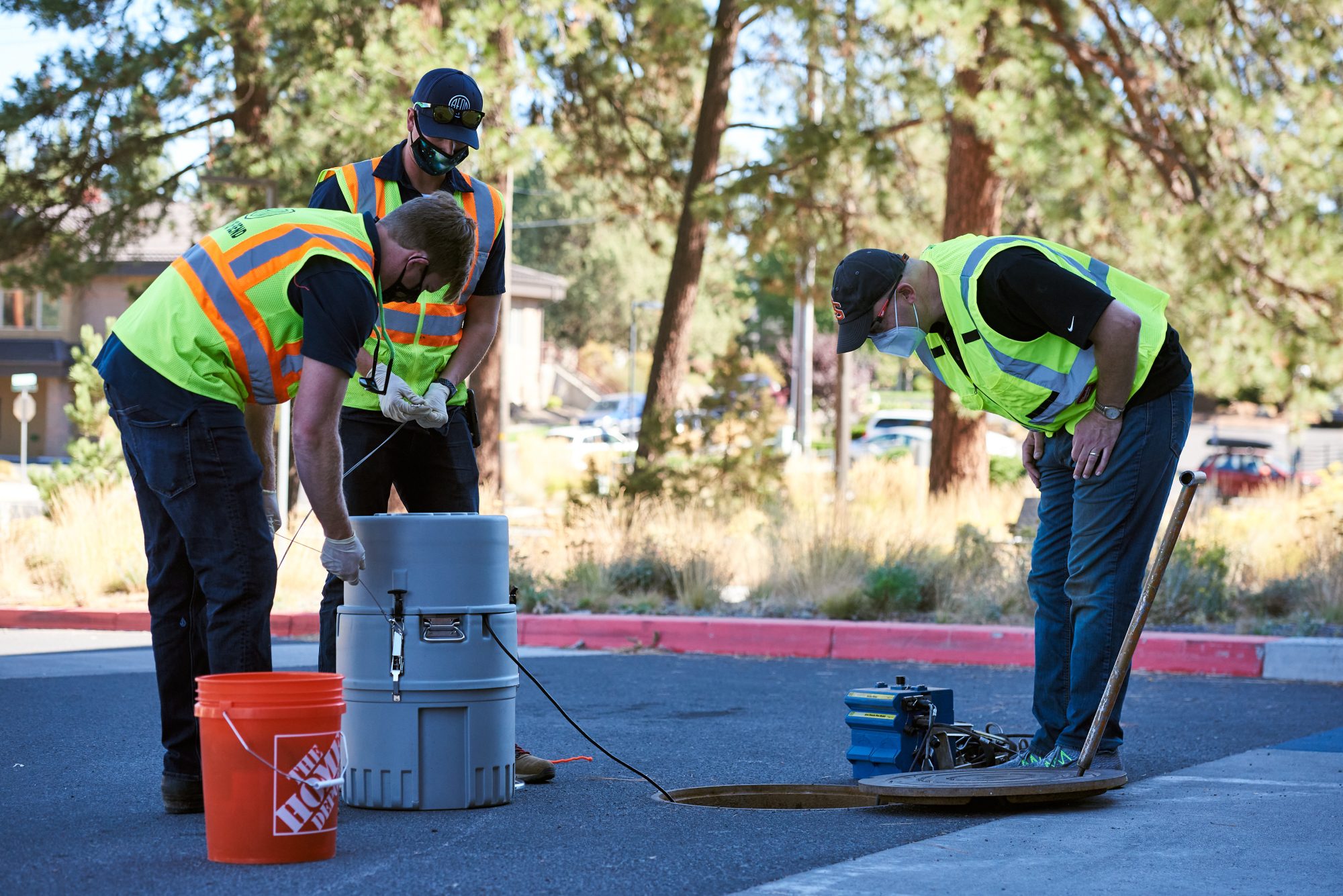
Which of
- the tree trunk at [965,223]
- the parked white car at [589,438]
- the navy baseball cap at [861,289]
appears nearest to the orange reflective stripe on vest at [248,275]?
the navy baseball cap at [861,289]

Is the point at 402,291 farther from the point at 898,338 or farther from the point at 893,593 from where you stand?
the point at 893,593

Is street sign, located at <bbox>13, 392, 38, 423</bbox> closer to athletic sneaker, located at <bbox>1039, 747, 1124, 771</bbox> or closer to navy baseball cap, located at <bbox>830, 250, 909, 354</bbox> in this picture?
navy baseball cap, located at <bbox>830, 250, 909, 354</bbox>

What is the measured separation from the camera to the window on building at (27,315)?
141 ft

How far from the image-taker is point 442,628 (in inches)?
171

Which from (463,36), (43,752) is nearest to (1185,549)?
(43,752)

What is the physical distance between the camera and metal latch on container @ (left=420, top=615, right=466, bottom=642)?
4.31 meters

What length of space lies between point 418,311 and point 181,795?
1587 mm

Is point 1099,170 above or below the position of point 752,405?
above

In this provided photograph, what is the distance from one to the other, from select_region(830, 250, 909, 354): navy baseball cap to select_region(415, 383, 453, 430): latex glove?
1196mm

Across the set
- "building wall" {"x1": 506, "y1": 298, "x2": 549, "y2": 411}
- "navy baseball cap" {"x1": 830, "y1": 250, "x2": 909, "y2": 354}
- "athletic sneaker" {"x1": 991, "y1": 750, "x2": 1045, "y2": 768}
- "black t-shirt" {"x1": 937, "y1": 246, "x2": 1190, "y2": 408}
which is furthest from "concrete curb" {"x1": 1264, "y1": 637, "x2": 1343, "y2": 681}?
A: "building wall" {"x1": 506, "y1": 298, "x2": 549, "y2": 411}

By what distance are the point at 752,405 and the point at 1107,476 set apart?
10166 mm

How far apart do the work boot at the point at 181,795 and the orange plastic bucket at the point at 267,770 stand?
60cm

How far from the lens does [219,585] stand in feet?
13.1

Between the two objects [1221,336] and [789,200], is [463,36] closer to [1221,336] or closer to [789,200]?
[789,200]
